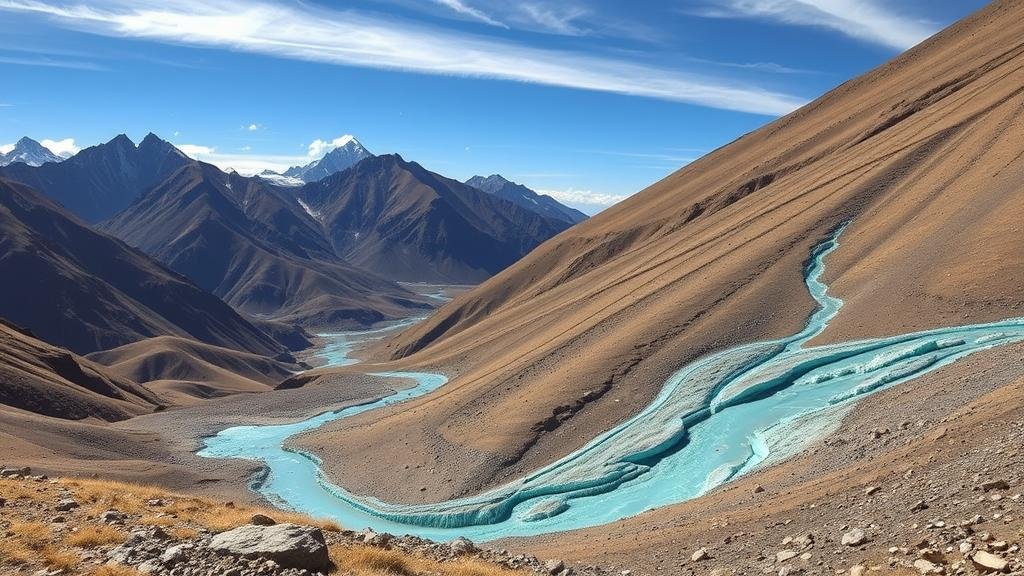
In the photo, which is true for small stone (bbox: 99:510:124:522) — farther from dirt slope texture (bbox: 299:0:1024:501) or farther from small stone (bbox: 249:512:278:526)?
dirt slope texture (bbox: 299:0:1024:501)

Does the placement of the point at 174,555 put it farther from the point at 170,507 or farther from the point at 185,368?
the point at 185,368

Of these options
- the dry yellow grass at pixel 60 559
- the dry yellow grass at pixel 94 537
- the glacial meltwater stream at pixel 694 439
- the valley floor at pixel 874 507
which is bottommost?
the glacial meltwater stream at pixel 694 439

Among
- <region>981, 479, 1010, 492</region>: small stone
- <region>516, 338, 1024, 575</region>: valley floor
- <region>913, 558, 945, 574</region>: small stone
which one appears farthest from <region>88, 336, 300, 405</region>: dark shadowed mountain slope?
<region>913, 558, 945, 574</region>: small stone

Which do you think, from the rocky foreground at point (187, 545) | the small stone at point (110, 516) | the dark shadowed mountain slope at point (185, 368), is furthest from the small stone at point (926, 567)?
the dark shadowed mountain slope at point (185, 368)

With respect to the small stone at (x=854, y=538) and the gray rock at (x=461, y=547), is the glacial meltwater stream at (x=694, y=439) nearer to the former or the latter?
the gray rock at (x=461, y=547)

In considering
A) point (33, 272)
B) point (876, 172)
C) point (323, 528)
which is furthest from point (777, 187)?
point (33, 272)
